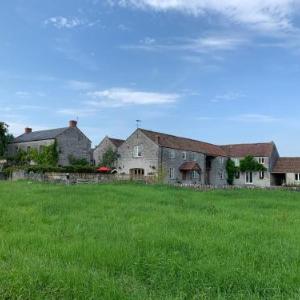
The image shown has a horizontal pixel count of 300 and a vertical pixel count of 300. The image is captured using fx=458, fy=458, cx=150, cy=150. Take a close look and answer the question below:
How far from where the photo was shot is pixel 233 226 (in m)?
12.9

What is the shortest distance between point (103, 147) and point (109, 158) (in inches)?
165

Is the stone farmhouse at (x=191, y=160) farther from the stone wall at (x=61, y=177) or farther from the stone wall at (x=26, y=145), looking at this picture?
the stone wall at (x=26, y=145)

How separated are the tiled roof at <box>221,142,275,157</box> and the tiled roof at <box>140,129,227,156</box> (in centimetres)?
175

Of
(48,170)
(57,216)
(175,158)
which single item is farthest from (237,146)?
(57,216)

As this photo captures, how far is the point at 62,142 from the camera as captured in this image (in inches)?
2288

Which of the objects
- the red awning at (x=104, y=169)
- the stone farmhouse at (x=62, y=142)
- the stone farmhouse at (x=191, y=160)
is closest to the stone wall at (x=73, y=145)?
the stone farmhouse at (x=62, y=142)

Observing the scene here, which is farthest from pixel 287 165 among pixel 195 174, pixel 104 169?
pixel 104 169

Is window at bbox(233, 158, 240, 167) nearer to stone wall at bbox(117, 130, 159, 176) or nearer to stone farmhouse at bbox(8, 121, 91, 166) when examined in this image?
stone wall at bbox(117, 130, 159, 176)

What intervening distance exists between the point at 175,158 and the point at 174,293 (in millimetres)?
47215

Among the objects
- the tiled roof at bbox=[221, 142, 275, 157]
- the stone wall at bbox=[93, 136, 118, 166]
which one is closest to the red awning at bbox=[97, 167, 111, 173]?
the stone wall at bbox=[93, 136, 118, 166]

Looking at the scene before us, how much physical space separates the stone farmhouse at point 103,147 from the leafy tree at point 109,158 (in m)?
1.71

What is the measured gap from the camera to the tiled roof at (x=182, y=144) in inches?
2071

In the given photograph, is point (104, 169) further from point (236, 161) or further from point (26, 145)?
point (236, 161)

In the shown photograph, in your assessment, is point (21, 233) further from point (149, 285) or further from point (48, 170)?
point (48, 170)
